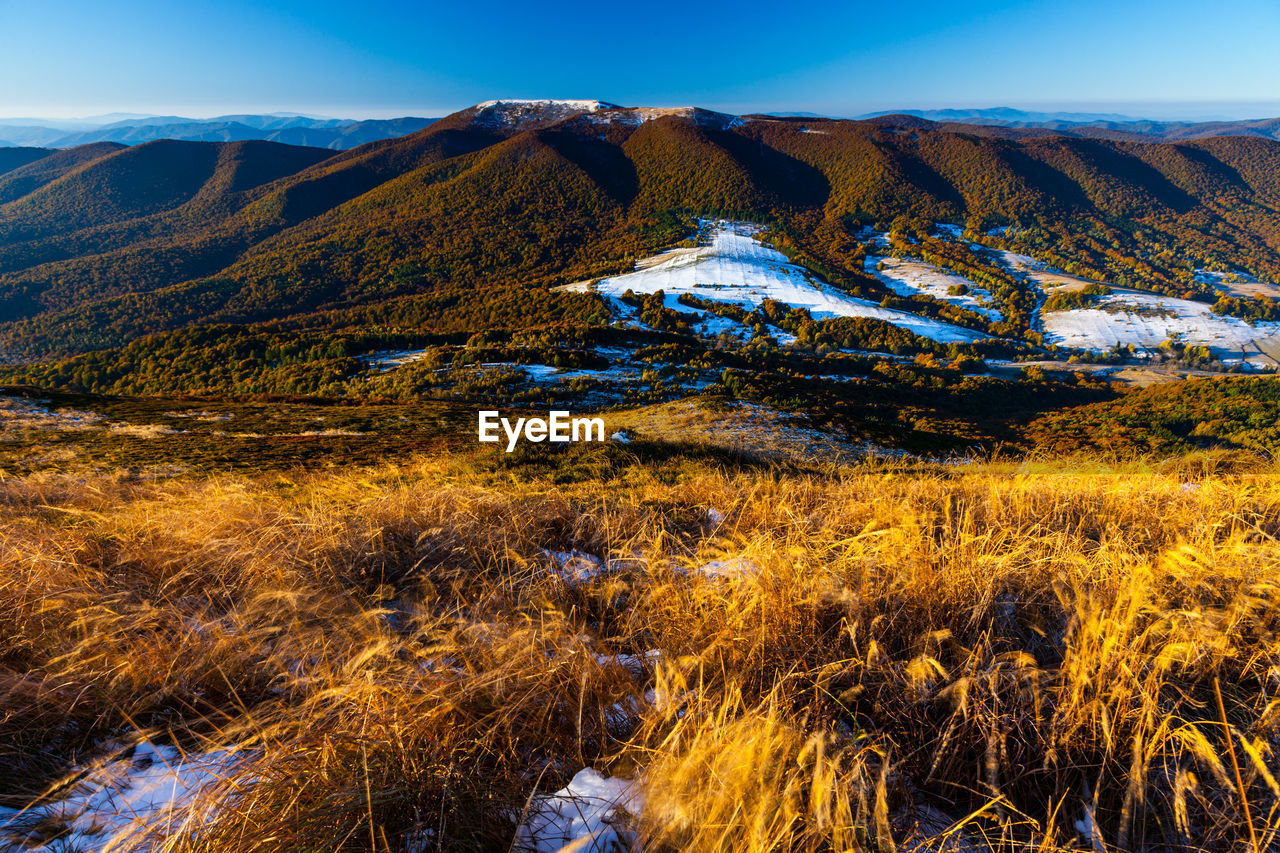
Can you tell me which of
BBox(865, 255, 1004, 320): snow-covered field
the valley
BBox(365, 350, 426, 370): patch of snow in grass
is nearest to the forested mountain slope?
BBox(865, 255, 1004, 320): snow-covered field

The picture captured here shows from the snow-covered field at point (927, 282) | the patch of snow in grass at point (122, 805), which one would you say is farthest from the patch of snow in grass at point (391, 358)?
the snow-covered field at point (927, 282)

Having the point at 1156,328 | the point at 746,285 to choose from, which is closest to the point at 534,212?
the point at 746,285

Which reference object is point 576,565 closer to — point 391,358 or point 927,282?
point 391,358

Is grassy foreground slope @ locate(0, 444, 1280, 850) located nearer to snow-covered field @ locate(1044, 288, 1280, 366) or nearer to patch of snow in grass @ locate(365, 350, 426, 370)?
patch of snow in grass @ locate(365, 350, 426, 370)

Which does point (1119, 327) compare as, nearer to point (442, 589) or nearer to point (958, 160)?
point (442, 589)

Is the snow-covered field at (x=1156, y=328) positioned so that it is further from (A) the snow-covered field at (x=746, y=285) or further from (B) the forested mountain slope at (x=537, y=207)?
(B) the forested mountain slope at (x=537, y=207)

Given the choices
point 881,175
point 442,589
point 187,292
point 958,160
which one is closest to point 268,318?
point 187,292
